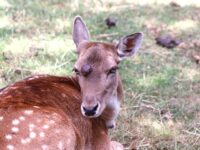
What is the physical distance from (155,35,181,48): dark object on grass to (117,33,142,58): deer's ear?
2785mm

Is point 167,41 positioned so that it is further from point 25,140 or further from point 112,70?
point 25,140

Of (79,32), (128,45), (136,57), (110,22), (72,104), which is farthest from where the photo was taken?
(110,22)

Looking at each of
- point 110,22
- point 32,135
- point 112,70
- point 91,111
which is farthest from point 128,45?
point 110,22

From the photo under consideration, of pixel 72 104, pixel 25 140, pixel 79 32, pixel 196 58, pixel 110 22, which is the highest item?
pixel 79 32

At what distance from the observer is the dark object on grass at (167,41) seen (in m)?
8.22

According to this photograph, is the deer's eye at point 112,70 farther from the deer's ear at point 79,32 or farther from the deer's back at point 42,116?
the deer's ear at point 79,32

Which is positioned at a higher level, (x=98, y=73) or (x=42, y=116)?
(x=98, y=73)

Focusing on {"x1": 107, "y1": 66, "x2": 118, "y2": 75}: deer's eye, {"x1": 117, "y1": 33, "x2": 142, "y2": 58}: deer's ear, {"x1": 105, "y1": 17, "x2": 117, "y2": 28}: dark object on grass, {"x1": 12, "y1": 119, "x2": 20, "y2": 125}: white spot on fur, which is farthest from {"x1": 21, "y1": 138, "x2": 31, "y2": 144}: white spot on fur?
{"x1": 105, "y1": 17, "x2": 117, "y2": 28}: dark object on grass

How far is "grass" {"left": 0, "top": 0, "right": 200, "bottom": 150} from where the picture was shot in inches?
241

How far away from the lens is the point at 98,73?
16.5 feet

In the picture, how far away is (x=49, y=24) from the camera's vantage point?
8.37m

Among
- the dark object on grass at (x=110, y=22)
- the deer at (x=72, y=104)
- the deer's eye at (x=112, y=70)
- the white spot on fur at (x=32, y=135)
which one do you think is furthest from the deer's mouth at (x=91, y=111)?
the dark object on grass at (x=110, y=22)

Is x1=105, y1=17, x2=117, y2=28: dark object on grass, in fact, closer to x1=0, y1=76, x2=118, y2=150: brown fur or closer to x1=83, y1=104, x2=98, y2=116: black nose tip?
x1=0, y1=76, x2=118, y2=150: brown fur

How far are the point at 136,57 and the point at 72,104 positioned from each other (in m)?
2.77
